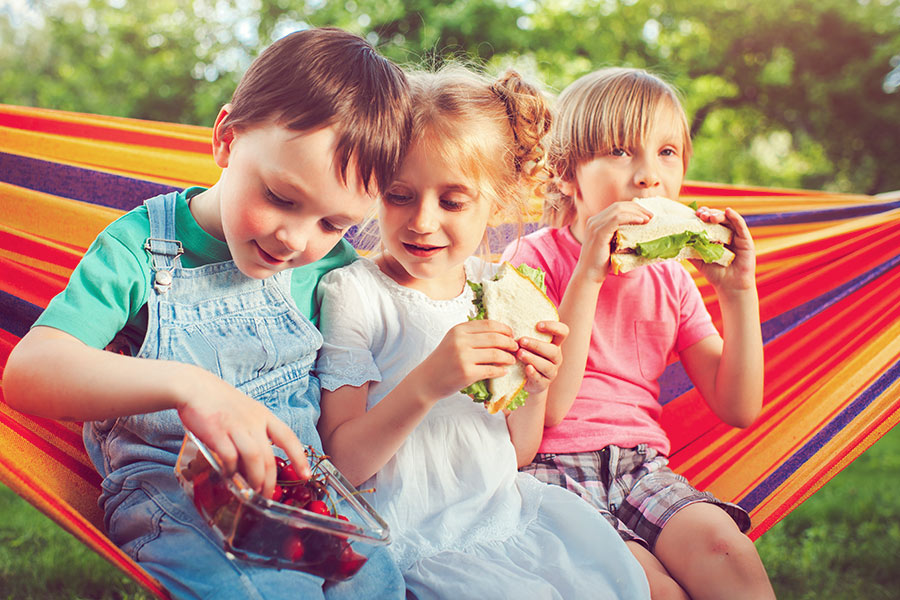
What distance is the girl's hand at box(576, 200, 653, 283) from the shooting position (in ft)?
5.41

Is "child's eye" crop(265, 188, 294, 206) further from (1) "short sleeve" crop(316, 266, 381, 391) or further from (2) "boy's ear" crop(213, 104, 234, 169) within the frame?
(1) "short sleeve" crop(316, 266, 381, 391)

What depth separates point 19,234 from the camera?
1804 millimetres

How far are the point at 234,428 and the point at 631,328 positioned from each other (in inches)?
43.8

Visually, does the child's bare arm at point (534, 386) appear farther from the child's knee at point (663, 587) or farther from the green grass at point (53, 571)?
the green grass at point (53, 571)

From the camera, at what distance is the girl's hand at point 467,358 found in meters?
1.33

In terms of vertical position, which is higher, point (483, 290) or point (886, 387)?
point (483, 290)

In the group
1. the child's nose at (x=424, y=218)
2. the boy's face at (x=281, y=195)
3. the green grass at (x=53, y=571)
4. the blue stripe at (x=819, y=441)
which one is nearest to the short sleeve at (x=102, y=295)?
the boy's face at (x=281, y=195)

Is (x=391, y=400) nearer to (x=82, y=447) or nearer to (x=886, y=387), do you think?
(x=82, y=447)

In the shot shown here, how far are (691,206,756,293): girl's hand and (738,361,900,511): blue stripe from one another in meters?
0.40

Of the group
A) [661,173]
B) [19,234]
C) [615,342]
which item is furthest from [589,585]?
[19,234]

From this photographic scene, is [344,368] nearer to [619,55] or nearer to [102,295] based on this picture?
[102,295]

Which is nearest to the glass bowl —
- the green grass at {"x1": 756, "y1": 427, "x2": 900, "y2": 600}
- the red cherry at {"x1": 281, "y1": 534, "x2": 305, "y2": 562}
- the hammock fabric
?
the red cherry at {"x1": 281, "y1": 534, "x2": 305, "y2": 562}

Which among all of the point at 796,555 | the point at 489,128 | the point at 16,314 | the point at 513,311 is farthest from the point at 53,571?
the point at 796,555

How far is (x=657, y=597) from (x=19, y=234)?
5.08ft
